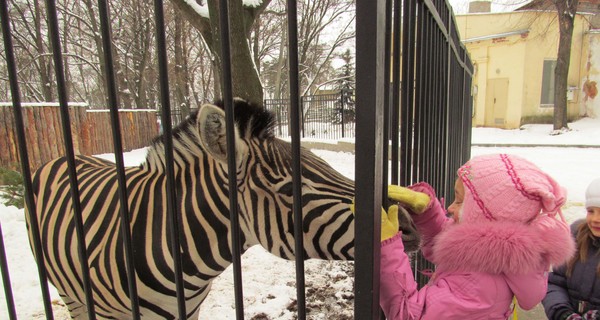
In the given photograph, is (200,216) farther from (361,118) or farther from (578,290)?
(578,290)

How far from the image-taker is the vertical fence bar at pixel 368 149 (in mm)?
→ 892

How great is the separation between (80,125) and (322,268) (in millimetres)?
9452

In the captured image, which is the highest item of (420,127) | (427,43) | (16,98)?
(427,43)

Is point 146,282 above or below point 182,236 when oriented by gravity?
below

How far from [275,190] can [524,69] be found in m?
20.7

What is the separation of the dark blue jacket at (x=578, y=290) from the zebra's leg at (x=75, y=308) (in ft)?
9.86

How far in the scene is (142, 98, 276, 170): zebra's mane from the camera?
185 centimetres

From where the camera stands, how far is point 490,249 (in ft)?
4.04

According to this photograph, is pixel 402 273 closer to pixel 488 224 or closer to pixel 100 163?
pixel 488 224

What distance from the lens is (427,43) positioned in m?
1.93

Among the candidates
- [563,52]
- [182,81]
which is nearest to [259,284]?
[563,52]

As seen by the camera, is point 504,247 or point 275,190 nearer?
point 504,247

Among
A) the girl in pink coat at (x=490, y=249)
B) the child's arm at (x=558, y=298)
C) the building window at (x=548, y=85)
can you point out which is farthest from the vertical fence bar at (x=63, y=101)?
the building window at (x=548, y=85)

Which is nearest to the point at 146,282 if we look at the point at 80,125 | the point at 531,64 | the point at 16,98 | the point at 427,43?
the point at 16,98
